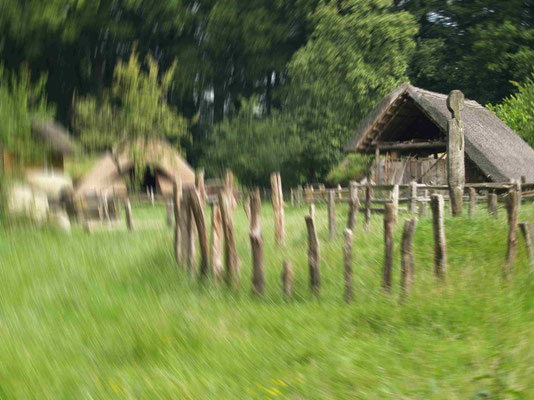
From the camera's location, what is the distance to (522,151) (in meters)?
19.7

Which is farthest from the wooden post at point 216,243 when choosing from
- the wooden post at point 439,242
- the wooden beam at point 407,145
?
the wooden beam at point 407,145

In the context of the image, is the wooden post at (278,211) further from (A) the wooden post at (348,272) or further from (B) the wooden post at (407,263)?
(B) the wooden post at (407,263)

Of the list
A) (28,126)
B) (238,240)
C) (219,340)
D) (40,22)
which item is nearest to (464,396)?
(219,340)

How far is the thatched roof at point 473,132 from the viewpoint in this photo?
1617cm

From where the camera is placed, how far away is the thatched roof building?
29.0 metres

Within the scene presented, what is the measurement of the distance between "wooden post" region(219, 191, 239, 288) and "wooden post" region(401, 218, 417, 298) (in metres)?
2.11

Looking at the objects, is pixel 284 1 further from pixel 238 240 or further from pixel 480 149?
pixel 238 240

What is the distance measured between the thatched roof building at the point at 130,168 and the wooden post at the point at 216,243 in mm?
19841

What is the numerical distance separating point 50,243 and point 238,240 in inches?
143

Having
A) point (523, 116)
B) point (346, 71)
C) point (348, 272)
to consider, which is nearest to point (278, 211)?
point (348, 272)

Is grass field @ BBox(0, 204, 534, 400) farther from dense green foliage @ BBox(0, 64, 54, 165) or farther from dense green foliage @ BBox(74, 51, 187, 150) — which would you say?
dense green foliage @ BBox(74, 51, 187, 150)

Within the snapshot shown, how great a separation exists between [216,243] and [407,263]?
2734 mm

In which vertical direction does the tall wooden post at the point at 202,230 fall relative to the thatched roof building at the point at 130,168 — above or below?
below

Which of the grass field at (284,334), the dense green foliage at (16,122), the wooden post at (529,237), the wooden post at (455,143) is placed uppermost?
the dense green foliage at (16,122)
